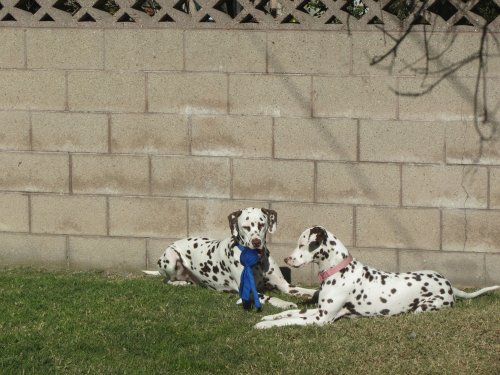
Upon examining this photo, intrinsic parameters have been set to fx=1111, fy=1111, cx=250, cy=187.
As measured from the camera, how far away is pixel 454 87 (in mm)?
10461

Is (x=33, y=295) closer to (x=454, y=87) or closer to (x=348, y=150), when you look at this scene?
(x=348, y=150)

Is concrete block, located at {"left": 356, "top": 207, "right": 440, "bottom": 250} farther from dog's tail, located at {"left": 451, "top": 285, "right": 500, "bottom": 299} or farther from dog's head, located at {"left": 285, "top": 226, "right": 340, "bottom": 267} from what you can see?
dog's head, located at {"left": 285, "top": 226, "right": 340, "bottom": 267}

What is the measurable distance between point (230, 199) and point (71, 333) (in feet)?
8.88

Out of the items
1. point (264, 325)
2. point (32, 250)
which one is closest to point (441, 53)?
point (264, 325)

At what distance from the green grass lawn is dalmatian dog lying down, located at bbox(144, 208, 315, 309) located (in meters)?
0.36

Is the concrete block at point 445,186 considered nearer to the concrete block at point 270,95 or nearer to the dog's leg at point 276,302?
the concrete block at point 270,95

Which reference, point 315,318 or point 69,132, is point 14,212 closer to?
point 69,132

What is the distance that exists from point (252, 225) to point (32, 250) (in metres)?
2.75

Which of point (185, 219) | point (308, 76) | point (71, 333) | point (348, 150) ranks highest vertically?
point (308, 76)

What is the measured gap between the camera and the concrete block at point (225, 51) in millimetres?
10844

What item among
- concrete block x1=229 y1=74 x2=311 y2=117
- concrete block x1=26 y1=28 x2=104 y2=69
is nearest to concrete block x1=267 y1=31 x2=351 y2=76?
concrete block x1=229 y1=74 x2=311 y2=117

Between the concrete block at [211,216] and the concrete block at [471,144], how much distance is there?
212 cm

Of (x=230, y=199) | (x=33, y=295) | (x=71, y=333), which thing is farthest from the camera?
(x=230, y=199)

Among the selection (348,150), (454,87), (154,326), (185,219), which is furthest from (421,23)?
(154,326)
